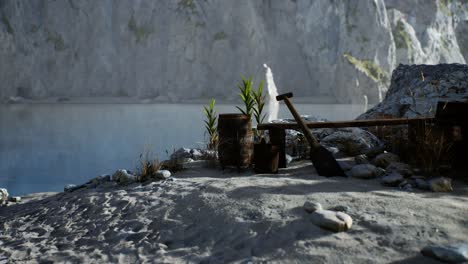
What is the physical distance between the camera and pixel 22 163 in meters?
13.3

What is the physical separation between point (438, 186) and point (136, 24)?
81624 millimetres

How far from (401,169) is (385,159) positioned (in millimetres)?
708

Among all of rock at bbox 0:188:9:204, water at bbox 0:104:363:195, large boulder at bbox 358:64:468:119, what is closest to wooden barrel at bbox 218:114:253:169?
water at bbox 0:104:363:195

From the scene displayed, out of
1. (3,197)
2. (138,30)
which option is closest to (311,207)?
(3,197)

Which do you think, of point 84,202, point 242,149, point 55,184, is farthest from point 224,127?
point 55,184

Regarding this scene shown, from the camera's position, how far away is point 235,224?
436cm

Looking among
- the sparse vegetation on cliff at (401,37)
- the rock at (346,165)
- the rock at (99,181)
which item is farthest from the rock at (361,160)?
the sparse vegetation on cliff at (401,37)

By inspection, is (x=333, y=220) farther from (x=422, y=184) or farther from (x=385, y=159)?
(x=385, y=159)

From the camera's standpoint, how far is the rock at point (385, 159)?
21.7 ft

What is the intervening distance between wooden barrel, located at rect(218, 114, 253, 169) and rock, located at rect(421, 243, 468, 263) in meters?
3.91

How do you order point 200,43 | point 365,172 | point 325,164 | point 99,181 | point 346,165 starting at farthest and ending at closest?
point 200,43 → point 99,181 → point 346,165 → point 325,164 → point 365,172

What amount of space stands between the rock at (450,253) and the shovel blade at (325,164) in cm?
275

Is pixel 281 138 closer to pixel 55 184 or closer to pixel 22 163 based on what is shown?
pixel 55 184

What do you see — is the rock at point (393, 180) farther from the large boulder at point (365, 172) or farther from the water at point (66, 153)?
the water at point (66, 153)
